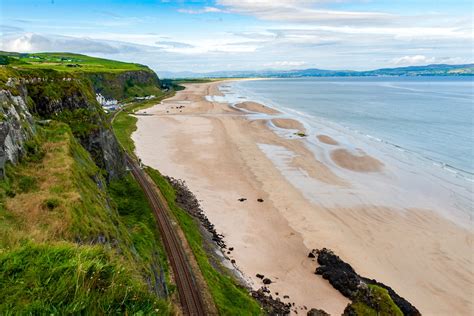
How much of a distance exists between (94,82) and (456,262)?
11645 cm

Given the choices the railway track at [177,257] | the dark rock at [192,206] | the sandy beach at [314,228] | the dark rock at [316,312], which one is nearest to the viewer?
the railway track at [177,257]

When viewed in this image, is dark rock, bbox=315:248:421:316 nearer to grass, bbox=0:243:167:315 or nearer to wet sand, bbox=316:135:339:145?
grass, bbox=0:243:167:315

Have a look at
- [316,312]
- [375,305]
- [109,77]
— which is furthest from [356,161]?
[109,77]

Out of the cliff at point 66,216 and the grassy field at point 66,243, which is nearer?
the grassy field at point 66,243

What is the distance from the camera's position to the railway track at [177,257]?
760 inches

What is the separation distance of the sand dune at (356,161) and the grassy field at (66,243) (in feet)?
127

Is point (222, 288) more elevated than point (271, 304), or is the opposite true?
point (222, 288)

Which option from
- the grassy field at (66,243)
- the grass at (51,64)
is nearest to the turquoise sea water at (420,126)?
the grassy field at (66,243)

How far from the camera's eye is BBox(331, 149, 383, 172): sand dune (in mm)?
55812

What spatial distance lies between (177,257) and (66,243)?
13655 millimetres

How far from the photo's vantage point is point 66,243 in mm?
10648

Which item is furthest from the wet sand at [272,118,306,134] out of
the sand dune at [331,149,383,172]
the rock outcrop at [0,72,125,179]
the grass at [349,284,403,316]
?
the grass at [349,284,403,316]

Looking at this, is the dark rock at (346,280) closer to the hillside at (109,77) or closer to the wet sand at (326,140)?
the wet sand at (326,140)

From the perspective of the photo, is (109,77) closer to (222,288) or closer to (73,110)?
(73,110)
